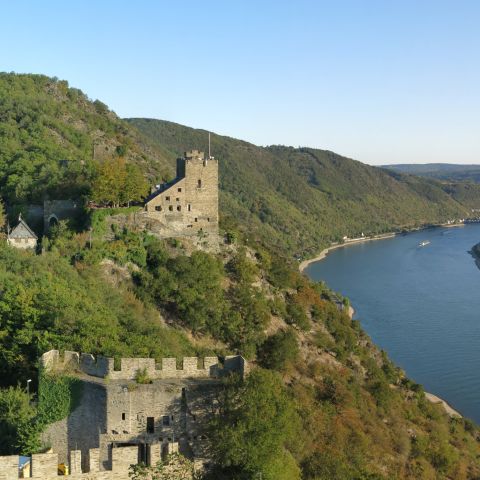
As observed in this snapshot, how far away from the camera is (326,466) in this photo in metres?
16.5

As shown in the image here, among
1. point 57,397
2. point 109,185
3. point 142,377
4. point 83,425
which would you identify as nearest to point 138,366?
point 142,377

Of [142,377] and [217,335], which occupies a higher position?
[142,377]

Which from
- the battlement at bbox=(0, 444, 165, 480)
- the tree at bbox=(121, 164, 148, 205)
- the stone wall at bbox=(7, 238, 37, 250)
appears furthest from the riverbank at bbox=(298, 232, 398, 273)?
the battlement at bbox=(0, 444, 165, 480)

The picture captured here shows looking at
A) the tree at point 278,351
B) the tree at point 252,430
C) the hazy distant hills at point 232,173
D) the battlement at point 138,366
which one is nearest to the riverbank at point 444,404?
the tree at point 278,351

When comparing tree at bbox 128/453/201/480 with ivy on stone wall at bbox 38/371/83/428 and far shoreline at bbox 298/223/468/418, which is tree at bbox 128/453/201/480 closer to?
ivy on stone wall at bbox 38/371/83/428

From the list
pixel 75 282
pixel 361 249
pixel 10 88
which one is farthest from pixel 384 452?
pixel 361 249

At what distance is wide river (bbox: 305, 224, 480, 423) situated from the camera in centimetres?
4156

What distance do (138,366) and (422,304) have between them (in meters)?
52.6

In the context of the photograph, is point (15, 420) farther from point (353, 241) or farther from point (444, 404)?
point (353, 241)

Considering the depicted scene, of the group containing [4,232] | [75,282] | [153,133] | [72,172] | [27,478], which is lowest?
[27,478]

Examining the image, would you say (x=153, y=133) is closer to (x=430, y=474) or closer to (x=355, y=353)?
(x=355, y=353)

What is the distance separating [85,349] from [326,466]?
6815mm

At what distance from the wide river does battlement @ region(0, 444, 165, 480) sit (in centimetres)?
3062

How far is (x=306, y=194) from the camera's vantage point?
135m
